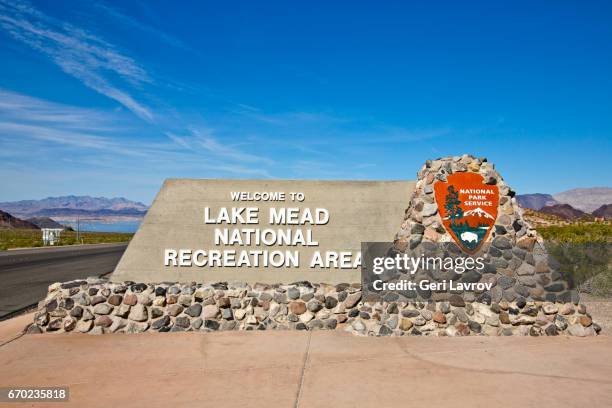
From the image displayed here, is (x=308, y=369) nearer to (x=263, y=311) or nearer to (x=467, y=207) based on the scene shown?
(x=263, y=311)

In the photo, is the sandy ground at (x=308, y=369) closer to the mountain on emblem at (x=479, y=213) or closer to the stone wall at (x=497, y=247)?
the stone wall at (x=497, y=247)

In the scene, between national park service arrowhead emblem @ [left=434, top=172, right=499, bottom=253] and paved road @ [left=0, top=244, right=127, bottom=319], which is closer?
national park service arrowhead emblem @ [left=434, top=172, right=499, bottom=253]

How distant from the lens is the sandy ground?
17.3ft

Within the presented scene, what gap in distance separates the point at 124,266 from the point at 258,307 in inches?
102

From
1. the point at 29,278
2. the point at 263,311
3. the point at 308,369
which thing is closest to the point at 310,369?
the point at 308,369

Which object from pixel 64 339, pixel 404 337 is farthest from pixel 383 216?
pixel 64 339

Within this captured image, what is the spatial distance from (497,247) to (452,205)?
40.0 inches

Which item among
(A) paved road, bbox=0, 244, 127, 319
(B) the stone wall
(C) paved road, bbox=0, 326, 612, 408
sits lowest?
(C) paved road, bbox=0, 326, 612, 408

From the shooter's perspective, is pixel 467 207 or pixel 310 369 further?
pixel 467 207

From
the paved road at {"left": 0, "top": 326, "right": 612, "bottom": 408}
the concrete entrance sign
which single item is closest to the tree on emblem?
the concrete entrance sign

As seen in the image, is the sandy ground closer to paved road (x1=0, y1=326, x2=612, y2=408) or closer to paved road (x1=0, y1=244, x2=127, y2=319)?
paved road (x1=0, y1=326, x2=612, y2=408)

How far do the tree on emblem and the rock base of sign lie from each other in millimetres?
1357

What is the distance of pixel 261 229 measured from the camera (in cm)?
906

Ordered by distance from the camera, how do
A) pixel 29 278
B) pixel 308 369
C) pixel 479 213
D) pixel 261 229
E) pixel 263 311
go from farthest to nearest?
pixel 29 278, pixel 261 229, pixel 479 213, pixel 263 311, pixel 308 369
